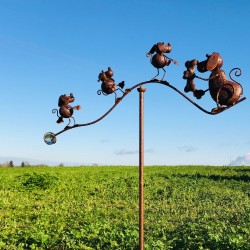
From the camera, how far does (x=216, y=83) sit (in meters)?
3.96

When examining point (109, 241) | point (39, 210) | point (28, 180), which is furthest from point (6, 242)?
point (28, 180)

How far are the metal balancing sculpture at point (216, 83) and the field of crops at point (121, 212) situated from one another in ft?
14.3

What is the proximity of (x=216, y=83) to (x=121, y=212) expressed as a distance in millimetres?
9887

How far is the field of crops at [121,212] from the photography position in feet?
28.0

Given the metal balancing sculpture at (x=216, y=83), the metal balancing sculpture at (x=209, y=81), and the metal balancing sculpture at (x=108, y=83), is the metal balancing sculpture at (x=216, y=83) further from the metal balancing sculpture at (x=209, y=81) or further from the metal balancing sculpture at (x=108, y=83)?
the metal balancing sculpture at (x=108, y=83)

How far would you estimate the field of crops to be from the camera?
8.52 metres

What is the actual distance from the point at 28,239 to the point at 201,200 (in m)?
8.33

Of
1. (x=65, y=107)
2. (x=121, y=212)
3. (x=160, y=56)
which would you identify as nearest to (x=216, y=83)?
(x=160, y=56)

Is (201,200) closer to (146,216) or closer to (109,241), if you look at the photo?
(146,216)

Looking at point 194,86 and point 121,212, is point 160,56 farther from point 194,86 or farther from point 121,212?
point 121,212

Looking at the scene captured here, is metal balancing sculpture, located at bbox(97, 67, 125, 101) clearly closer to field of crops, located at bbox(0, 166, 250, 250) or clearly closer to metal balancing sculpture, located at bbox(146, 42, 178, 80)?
metal balancing sculpture, located at bbox(146, 42, 178, 80)

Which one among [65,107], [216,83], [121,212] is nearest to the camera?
[216,83]

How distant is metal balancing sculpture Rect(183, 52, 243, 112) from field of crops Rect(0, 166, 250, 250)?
4356 millimetres

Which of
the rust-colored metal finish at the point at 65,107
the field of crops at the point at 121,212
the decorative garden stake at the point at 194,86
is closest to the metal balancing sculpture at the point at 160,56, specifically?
the decorative garden stake at the point at 194,86
